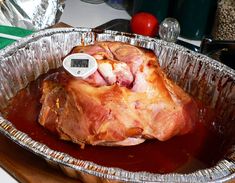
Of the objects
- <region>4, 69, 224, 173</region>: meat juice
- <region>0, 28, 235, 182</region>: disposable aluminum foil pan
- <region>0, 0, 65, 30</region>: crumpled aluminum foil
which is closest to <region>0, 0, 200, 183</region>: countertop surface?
<region>0, 0, 65, 30</region>: crumpled aluminum foil

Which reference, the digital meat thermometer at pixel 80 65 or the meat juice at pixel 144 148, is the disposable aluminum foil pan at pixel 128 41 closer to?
the meat juice at pixel 144 148

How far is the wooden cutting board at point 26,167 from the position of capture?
795mm

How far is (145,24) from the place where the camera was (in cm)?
133

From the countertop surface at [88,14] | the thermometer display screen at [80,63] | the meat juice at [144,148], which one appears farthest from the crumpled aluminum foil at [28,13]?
the thermometer display screen at [80,63]

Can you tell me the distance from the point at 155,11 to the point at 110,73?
63cm

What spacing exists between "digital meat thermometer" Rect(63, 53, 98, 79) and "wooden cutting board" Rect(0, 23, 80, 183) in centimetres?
20

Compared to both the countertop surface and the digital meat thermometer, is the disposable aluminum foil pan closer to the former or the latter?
the digital meat thermometer

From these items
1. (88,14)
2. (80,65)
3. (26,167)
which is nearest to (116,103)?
(80,65)

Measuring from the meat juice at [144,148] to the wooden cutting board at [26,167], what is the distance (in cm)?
6

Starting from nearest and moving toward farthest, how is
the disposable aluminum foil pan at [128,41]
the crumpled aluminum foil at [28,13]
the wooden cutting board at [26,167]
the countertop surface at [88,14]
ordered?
the wooden cutting board at [26,167] < the disposable aluminum foil pan at [128,41] < the crumpled aluminum foil at [28,13] < the countertop surface at [88,14]

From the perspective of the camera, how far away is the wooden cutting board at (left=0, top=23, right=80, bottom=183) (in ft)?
2.61

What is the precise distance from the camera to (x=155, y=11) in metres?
1.43

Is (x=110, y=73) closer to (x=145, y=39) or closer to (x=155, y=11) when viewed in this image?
(x=145, y=39)

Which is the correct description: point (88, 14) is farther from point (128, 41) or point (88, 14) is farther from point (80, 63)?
point (80, 63)
